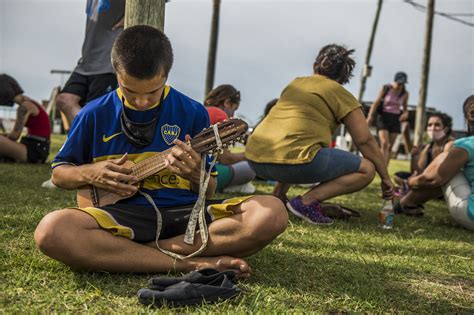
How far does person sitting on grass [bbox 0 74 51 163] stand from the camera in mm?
7719

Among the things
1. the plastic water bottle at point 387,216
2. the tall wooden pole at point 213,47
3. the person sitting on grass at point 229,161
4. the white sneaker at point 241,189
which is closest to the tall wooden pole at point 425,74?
the tall wooden pole at point 213,47

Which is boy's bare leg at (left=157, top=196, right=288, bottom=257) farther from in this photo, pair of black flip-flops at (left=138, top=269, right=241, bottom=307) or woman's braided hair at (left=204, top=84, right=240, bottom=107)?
woman's braided hair at (left=204, top=84, right=240, bottom=107)

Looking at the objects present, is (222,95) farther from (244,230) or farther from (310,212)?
(244,230)

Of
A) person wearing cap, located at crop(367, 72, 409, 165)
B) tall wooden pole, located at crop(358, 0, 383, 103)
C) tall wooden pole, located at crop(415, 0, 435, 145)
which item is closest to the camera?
person wearing cap, located at crop(367, 72, 409, 165)

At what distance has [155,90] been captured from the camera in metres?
2.66

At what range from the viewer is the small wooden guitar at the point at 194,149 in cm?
262

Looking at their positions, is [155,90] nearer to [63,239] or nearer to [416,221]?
[63,239]

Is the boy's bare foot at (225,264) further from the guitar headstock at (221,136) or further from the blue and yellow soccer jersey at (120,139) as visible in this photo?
the guitar headstock at (221,136)

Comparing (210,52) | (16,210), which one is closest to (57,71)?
(210,52)

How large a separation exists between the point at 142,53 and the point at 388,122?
7.71 meters

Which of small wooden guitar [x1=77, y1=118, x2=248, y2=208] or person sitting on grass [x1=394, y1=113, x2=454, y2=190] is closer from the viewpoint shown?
small wooden guitar [x1=77, y1=118, x2=248, y2=208]

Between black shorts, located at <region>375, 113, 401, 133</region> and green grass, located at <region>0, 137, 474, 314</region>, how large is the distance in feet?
17.2

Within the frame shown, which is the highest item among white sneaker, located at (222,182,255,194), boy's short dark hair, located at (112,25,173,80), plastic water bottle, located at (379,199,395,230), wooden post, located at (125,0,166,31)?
wooden post, located at (125,0,166,31)

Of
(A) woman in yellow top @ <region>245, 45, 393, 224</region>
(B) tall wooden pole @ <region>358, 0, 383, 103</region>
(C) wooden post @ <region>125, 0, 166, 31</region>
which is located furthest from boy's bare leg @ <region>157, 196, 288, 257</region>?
(B) tall wooden pole @ <region>358, 0, 383, 103</region>
